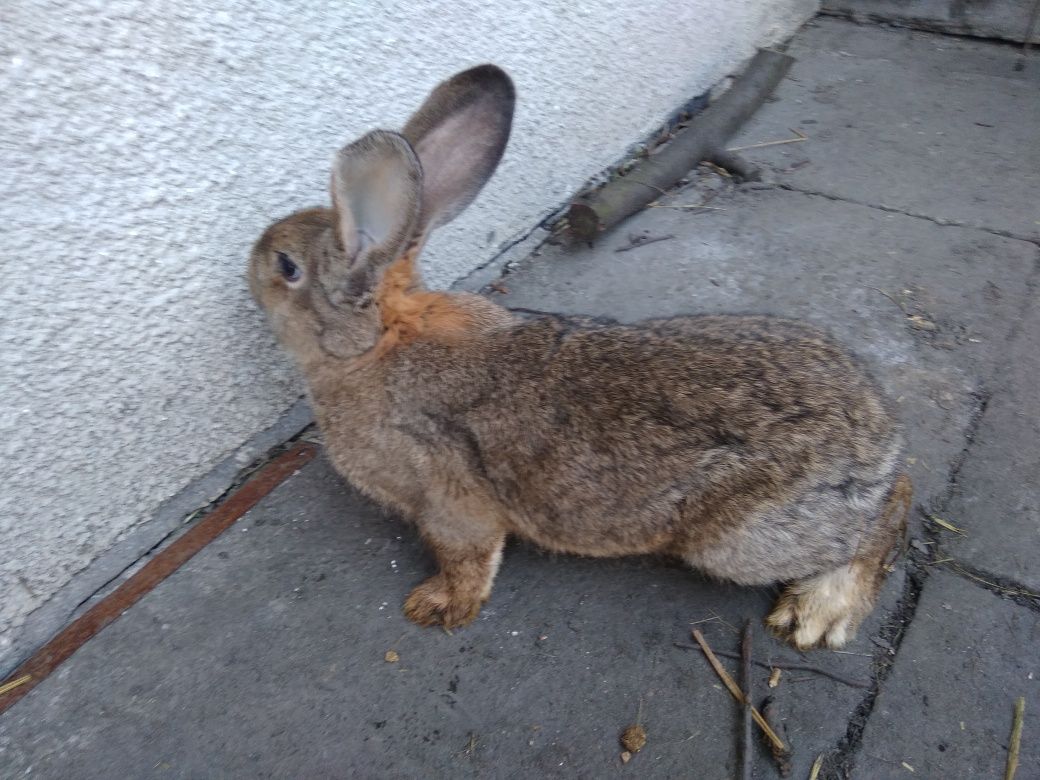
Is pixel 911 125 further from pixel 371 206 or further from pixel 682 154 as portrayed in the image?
pixel 371 206

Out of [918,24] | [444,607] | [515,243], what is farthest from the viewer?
[918,24]

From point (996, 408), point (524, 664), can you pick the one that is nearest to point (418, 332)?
point (524, 664)

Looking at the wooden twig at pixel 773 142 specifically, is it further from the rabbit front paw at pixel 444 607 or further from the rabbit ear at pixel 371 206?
the rabbit front paw at pixel 444 607

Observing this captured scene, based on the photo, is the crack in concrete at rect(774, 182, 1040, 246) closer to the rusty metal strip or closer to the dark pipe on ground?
the dark pipe on ground

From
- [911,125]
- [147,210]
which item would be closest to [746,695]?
[147,210]

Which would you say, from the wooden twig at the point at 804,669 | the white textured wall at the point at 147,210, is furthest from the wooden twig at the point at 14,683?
the wooden twig at the point at 804,669

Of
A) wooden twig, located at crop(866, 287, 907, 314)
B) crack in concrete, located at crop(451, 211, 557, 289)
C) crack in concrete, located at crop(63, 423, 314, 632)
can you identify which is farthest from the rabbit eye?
wooden twig, located at crop(866, 287, 907, 314)
